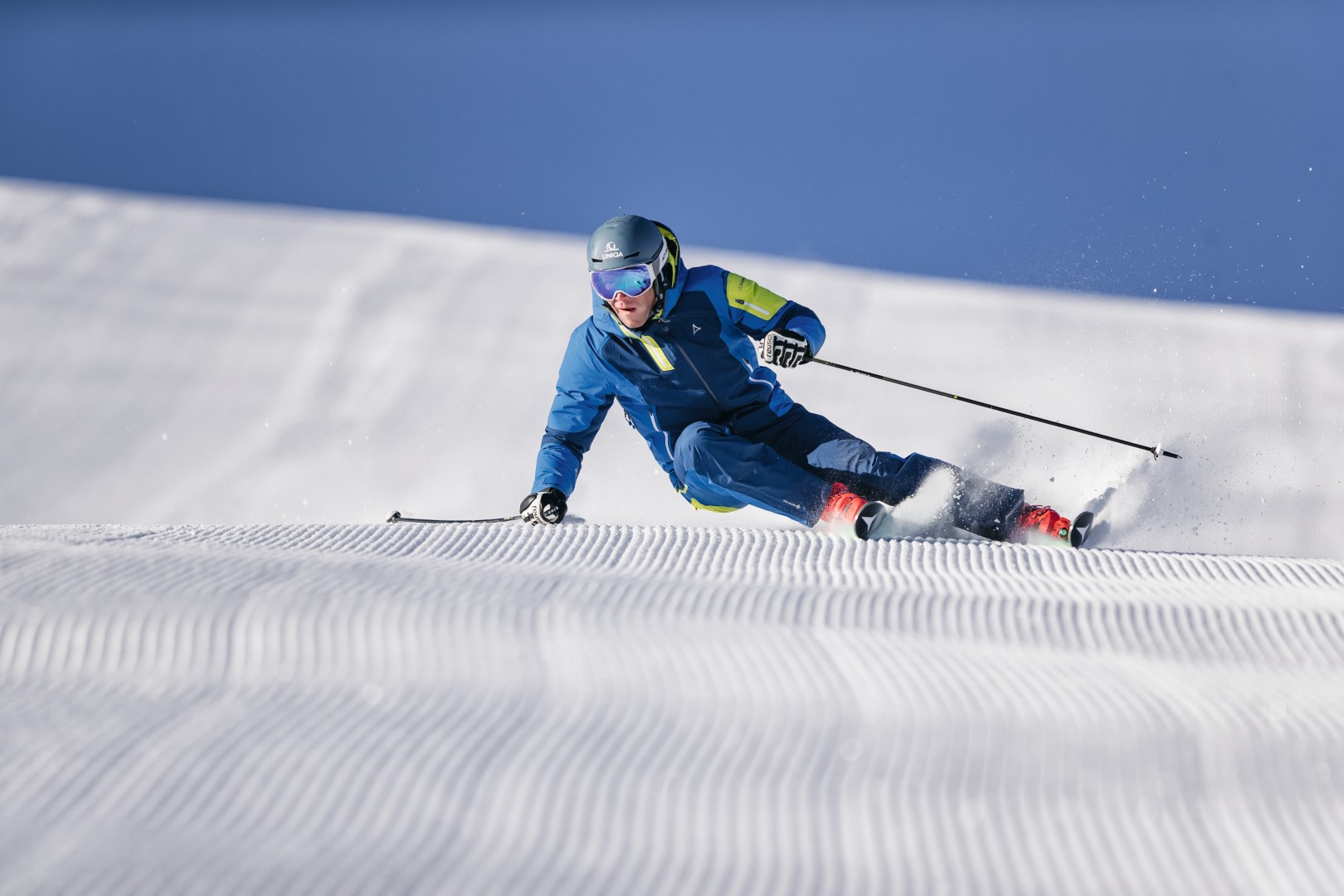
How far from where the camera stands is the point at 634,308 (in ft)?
7.94

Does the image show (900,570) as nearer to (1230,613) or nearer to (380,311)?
(1230,613)

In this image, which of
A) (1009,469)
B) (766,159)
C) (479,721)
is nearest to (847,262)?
(766,159)

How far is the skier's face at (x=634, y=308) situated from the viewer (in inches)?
94.4

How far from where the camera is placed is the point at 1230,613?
148cm

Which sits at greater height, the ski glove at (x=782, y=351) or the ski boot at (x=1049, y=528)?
the ski glove at (x=782, y=351)

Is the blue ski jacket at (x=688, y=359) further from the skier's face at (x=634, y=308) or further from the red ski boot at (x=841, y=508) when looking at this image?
A: the red ski boot at (x=841, y=508)

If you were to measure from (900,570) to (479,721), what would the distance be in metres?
0.79

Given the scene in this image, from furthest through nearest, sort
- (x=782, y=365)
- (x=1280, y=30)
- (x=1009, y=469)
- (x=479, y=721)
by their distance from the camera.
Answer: (x=1280, y=30) → (x=1009, y=469) → (x=782, y=365) → (x=479, y=721)

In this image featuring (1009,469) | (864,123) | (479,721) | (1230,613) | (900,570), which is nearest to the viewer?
(479,721)

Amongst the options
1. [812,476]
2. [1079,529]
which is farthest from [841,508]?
[1079,529]

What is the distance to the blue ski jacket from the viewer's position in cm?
248

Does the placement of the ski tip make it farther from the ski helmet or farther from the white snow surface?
the ski helmet

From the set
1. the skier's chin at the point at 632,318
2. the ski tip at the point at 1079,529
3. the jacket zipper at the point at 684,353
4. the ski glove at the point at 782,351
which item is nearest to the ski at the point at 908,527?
the ski tip at the point at 1079,529

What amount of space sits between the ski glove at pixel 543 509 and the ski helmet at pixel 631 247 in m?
0.52
